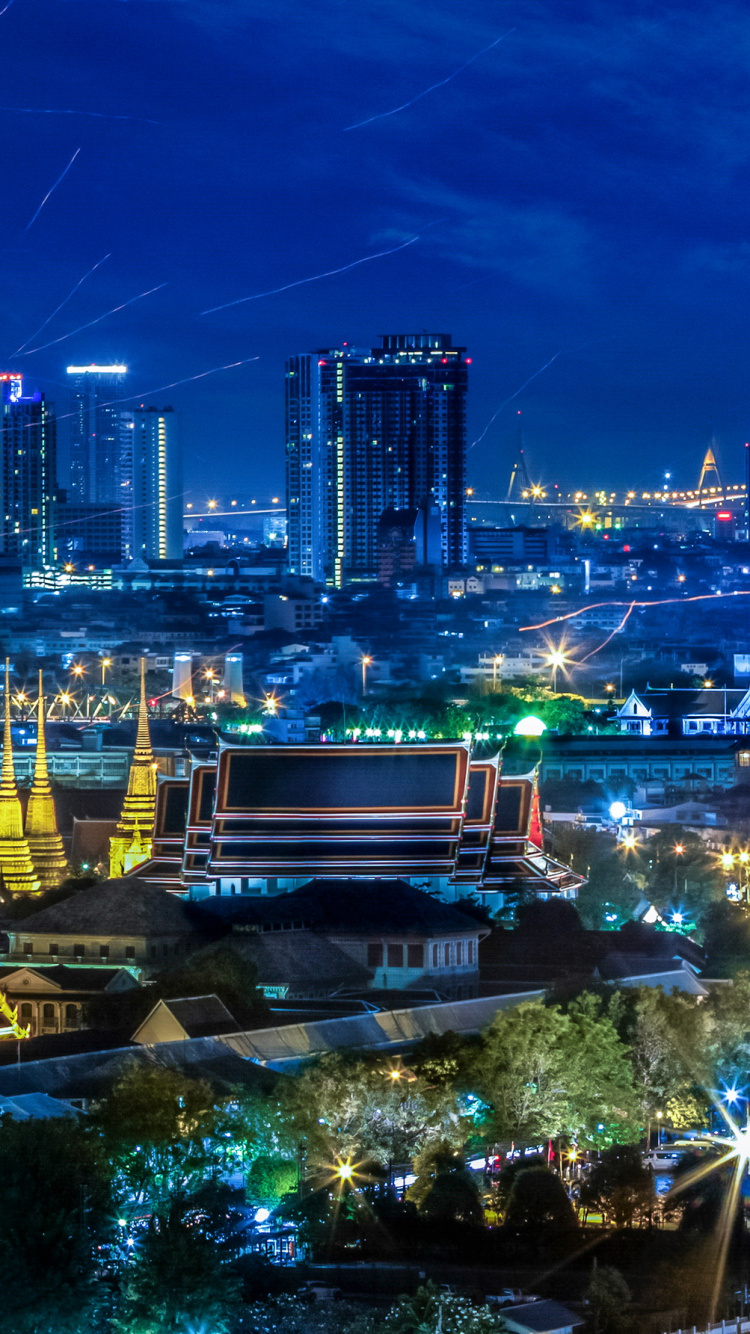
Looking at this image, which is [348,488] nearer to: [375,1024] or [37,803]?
[37,803]

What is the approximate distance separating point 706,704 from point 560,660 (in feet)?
64.9

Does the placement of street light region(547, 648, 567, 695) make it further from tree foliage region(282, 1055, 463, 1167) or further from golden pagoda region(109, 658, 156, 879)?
tree foliage region(282, 1055, 463, 1167)

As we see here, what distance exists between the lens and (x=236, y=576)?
399ft

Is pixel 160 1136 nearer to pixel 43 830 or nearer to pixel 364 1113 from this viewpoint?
pixel 364 1113

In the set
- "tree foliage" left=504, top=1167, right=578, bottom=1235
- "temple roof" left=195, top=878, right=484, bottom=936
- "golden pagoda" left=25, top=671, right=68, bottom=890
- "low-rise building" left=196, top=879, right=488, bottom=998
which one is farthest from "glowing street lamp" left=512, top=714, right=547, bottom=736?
Answer: "tree foliage" left=504, top=1167, right=578, bottom=1235

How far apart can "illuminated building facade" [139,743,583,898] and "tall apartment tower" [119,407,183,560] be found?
99.4 m

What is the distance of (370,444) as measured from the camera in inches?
4587

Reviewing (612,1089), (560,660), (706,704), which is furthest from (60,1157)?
(560,660)

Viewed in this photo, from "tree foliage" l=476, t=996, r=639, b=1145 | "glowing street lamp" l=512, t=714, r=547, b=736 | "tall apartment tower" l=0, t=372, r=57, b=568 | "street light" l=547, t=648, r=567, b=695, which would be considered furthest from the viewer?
"tall apartment tower" l=0, t=372, r=57, b=568

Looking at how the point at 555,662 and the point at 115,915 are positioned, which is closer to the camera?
the point at 115,915

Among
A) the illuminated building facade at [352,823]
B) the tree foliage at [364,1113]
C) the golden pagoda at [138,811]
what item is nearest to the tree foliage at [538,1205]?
the tree foliage at [364,1113]

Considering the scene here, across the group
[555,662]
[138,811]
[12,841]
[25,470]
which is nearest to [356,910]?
[12,841]

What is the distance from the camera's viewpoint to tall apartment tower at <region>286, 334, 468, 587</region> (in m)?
115

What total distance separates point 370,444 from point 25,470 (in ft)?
48.4
